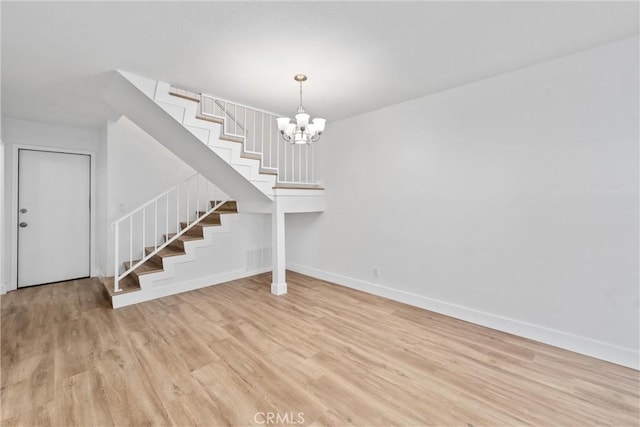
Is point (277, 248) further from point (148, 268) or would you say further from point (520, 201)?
point (520, 201)

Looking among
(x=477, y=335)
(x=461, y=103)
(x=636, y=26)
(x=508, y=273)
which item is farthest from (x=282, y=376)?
(x=636, y=26)

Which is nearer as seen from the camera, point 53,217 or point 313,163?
point 53,217

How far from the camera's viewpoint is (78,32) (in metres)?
2.05

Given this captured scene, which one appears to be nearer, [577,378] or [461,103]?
[577,378]

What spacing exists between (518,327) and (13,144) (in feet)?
22.1

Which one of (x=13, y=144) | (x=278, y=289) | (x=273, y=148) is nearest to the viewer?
(x=278, y=289)

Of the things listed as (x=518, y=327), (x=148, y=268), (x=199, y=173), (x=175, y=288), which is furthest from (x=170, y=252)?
(x=518, y=327)

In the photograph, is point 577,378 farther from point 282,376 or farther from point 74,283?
point 74,283

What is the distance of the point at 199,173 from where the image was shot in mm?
4133

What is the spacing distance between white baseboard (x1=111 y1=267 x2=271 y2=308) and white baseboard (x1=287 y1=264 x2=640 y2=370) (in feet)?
6.32

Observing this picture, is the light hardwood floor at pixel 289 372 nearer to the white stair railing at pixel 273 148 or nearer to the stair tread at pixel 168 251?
the stair tread at pixel 168 251

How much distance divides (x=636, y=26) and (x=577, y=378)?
2.59 m

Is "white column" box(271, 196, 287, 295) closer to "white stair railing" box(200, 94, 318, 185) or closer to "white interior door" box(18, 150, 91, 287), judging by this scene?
"white stair railing" box(200, 94, 318, 185)

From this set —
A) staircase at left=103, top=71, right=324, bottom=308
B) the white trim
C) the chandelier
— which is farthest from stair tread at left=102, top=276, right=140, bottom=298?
the chandelier
